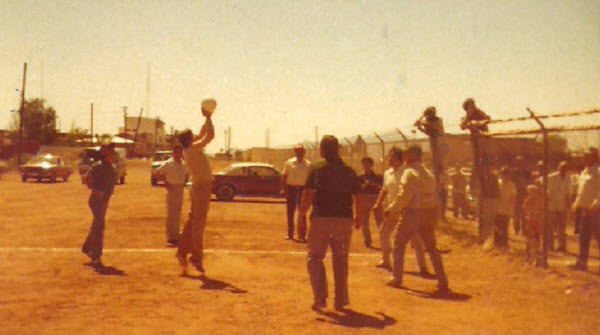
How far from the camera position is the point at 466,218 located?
17.4 m

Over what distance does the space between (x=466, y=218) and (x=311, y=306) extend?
11.7 metres

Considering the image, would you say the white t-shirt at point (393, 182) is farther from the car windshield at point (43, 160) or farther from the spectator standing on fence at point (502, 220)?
the car windshield at point (43, 160)

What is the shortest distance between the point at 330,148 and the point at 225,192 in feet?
57.8

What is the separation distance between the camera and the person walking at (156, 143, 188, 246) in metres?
10.8

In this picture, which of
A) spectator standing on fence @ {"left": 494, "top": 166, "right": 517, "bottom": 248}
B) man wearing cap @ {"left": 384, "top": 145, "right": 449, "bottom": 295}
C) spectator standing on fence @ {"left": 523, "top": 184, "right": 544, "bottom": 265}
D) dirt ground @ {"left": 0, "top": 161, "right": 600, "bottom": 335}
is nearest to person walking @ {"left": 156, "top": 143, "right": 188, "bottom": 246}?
dirt ground @ {"left": 0, "top": 161, "right": 600, "bottom": 335}

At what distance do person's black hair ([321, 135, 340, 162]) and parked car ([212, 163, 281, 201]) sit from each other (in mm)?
17397

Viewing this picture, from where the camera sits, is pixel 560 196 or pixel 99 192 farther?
pixel 560 196

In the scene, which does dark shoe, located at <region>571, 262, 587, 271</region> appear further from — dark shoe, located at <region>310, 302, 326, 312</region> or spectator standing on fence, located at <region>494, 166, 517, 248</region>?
dark shoe, located at <region>310, 302, 326, 312</region>

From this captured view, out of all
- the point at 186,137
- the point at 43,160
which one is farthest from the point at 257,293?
the point at 43,160

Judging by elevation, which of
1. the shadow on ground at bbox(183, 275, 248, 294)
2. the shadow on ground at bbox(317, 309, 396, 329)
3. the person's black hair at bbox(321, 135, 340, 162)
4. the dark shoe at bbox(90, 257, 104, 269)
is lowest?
the shadow on ground at bbox(317, 309, 396, 329)

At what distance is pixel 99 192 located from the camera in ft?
28.3

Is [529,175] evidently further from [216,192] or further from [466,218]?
[216,192]

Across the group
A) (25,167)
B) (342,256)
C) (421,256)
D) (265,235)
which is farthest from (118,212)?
(25,167)

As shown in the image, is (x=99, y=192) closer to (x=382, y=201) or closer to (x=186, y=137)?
(x=186, y=137)
